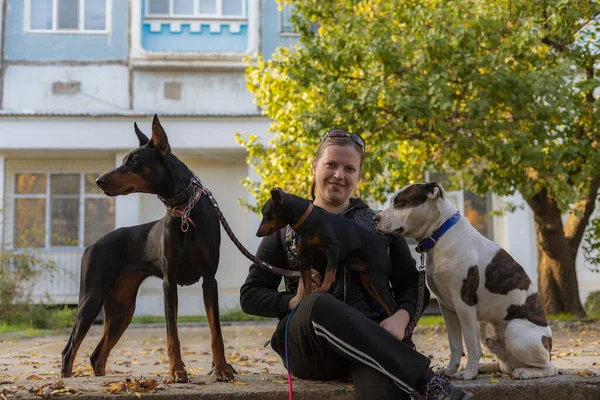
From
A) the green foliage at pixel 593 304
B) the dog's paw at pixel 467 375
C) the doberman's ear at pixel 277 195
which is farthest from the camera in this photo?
the green foliage at pixel 593 304

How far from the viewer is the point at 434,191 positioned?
3.92 metres

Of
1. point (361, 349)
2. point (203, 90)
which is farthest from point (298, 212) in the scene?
point (203, 90)

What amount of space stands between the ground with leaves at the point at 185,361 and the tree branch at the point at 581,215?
1.70 metres

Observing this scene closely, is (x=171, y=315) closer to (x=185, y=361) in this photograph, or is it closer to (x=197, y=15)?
(x=185, y=361)

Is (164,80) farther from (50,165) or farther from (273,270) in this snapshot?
(273,270)

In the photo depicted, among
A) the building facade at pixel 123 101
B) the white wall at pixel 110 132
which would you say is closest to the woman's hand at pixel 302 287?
the building facade at pixel 123 101

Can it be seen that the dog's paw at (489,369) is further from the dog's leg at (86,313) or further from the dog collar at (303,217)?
the dog's leg at (86,313)

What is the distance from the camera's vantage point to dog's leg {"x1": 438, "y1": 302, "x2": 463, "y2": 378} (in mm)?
4012

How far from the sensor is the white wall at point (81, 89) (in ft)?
54.7

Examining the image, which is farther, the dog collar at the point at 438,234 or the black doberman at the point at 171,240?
the dog collar at the point at 438,234

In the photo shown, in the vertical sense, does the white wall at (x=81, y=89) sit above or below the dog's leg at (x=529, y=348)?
above

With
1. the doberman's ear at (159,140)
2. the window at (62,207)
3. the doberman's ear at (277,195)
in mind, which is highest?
the window at (62,207)

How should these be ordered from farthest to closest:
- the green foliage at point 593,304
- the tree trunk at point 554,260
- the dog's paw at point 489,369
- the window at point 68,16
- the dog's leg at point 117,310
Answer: the window at point 68,16 → the green foliage at point 593,304 → the tree trunk at point 554,260 → the dog's leg at point 117,310 → the dog's paw at point 489,369

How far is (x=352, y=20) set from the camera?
Result: 1019 cm
